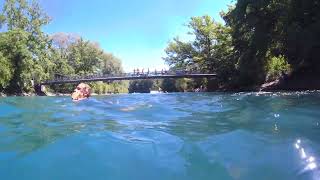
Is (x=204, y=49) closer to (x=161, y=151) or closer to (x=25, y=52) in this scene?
(x=25, y=52)

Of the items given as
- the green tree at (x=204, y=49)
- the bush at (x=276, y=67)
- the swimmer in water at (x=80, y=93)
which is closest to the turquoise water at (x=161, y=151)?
the swimmer in water at (x=80, y=93)

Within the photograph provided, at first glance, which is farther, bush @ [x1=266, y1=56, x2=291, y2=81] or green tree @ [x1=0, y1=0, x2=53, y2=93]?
green tree @ [x1=0, y1=0, x2=53, y2=93]

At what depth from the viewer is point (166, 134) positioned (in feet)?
21.4

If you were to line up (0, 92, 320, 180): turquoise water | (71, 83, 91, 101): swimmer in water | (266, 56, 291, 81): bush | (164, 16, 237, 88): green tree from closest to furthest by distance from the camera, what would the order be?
(0, 92, 320, 180): turquoise water → (71, 83, 91, 101): swimmer in water → (266, 56, 291, 81): bush → (164, 16, 237, 88): green tree

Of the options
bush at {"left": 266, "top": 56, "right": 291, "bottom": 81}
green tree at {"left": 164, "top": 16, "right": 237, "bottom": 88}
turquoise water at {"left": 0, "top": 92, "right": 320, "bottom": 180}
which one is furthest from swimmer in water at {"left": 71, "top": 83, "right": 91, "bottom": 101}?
green tree at {"left": 164, "top": 16, "right": 237, "bottom": 88}

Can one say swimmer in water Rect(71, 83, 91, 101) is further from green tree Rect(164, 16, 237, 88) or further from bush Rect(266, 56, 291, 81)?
green tree Rect(164, 16, 237, 88)

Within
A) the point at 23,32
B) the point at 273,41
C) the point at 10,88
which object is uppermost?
the point at 23,32

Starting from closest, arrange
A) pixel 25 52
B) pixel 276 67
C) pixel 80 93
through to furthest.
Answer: pixel 80 93
pixel 276 67
pixel 25 52

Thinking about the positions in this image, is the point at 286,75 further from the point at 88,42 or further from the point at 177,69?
the point at 88,42

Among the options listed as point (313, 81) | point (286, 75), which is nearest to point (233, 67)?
point (286, 75)

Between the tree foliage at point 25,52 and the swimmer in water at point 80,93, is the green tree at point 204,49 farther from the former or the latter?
the swimmer in water at point 80,93

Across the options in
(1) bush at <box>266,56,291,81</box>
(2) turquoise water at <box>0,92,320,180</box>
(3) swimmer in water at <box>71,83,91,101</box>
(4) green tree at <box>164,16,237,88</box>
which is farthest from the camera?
(4) green tree at <box>164,16,237,88</box>

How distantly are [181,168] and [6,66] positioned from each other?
54.2 metres

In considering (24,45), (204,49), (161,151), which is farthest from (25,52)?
(161,151)
